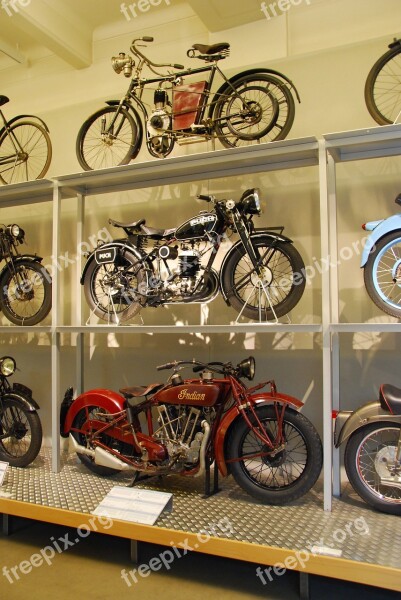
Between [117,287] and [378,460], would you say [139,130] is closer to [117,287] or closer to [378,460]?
[117,287]

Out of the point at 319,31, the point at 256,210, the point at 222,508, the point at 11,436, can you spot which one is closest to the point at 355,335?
the point at 256,210

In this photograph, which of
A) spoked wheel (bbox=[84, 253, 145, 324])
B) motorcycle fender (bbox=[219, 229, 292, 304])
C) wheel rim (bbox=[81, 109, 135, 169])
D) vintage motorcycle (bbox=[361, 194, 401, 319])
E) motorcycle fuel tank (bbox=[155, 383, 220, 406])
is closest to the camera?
vintage motorcycle (bbox=[361, 194, 401, 319])

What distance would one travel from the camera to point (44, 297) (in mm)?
4152

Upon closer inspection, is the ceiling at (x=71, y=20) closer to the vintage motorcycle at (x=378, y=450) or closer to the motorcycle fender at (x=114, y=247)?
the motorcycle fender at (x=114, y=247)

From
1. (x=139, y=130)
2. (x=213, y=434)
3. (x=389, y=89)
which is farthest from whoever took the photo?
(x=139, y=130)

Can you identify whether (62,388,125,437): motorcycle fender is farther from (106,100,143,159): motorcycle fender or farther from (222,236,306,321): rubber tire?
(106,100,143,159): motorcycle fender

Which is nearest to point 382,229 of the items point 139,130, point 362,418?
point 362,418

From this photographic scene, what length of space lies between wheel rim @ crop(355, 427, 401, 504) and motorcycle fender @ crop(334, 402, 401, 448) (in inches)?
2.9

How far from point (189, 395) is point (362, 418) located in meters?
1.08

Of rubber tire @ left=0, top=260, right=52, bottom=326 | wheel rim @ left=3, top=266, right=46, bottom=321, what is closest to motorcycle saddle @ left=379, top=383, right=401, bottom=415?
rubber tire @ left=0, top=260, right=52, bottom=326

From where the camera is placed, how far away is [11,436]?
4.04 m

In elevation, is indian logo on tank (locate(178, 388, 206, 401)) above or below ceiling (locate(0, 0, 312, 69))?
below

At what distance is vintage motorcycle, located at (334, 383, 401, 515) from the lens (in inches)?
114

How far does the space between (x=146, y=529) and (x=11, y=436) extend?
1.77 m
